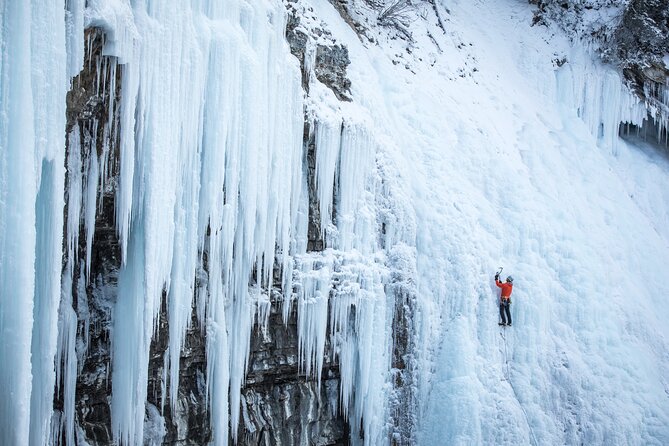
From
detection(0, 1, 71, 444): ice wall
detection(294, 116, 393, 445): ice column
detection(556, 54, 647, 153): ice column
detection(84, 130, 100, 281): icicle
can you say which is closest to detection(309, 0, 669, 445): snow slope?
detection(294, 116, 393, 445): ice column

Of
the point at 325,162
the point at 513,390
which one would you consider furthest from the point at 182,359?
the point at 513,390

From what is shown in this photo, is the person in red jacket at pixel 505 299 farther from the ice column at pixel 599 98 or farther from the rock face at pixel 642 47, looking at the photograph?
the rock face at pixel 642 47

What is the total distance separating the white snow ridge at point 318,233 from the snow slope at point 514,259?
37 millimetres

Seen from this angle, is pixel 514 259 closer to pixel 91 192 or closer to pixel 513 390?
pixel 513 390

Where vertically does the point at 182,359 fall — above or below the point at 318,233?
below

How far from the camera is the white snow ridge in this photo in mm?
4402

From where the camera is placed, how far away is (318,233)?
7.29 meters

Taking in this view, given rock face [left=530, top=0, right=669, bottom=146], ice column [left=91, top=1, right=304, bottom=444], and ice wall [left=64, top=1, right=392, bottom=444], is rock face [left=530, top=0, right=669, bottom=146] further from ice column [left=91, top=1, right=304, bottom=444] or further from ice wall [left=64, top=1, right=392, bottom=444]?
ice column [left=91, top=1, right=304, bottom=444]

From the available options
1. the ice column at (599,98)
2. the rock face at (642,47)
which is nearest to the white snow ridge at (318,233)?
the ice column at (599,98)

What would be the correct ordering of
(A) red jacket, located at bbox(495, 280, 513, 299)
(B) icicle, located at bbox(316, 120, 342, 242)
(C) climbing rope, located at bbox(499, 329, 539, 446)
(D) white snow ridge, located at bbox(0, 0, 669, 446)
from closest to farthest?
1. (D) white snow ridge, located at bbox(0, 0, 669, 446)
2. (B) icicle, located at bbox(316, 120, 342, 242)
3. (C) climbing rope, located at bbox(499, 329, 539, 446)
4. (A) red jacket, located at bbox(495, 280, 513, 299)

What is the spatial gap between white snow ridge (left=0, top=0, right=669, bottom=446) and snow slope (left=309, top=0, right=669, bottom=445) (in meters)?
0.04

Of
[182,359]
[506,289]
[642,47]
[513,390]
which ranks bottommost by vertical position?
[513,390]

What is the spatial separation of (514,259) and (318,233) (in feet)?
11.2

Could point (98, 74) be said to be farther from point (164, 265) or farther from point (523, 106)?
point (523, 106)
